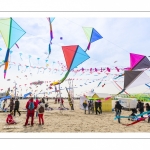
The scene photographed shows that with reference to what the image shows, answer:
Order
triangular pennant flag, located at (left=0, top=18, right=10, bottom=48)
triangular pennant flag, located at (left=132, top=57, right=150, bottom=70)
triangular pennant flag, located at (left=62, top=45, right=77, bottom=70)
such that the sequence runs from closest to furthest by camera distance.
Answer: triangular pennant flag, located at (left=0, top=18, right=10, bottom=48) < triangular pennant flag, located at (left=132, top=57, right=150, bottom=70) < triangular pennant flag, located at (left=62, top=45, right=77, bottom=70)

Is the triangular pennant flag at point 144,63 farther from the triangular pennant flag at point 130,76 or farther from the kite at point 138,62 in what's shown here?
the triangular pennant flag at point 130,76

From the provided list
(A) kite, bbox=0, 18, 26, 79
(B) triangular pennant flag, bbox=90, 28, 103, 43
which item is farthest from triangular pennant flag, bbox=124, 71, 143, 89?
(A) kite, bbox=0, 18, 26, 79

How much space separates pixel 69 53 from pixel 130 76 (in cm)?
291

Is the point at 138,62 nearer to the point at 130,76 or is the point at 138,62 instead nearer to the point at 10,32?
the point at 130,76

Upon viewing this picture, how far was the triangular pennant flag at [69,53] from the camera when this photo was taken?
27.3ft

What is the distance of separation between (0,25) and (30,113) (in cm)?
379

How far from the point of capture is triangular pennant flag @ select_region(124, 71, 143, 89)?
25.2ft

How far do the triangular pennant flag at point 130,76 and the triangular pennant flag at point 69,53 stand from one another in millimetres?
2504

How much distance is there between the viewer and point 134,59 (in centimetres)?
Result: 782

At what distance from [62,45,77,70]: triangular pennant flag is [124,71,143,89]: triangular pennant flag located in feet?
8.22

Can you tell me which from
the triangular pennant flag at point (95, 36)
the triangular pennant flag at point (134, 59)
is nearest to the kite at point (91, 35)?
the triangular pennant flag at point (95, 36)

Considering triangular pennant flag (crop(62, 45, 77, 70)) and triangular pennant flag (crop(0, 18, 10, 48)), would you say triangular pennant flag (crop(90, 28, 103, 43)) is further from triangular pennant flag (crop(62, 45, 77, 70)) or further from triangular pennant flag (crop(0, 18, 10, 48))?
triangular pennant flag (crop(0, 18, 10, 48))

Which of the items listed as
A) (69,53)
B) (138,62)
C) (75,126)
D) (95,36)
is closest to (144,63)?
(138,62)
